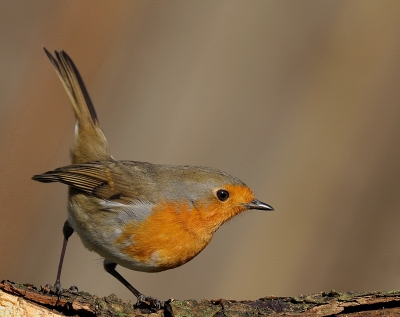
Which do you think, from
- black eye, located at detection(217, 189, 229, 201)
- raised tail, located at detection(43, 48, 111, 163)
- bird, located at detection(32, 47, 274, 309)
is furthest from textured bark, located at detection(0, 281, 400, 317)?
raised tail, located at detection(43, 48, 111, 163)

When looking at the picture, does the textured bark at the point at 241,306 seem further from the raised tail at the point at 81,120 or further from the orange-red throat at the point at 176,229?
the raised tail at the point at 81,120

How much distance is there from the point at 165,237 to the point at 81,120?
157 cm

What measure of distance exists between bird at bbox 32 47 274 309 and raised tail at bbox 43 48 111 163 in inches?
9.7

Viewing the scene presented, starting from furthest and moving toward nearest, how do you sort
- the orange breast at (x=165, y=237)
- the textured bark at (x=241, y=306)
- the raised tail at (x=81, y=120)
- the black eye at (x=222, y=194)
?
the raised tail at (x=81, y=120) → the black eye at (x=222, y=194) → the orange breast at (x=165, y=237) → the textured bark at (x=241, y=306)

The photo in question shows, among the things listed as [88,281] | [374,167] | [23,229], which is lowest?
[88,281]

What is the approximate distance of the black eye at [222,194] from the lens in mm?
4090

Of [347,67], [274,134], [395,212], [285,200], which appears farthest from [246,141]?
[395,212]

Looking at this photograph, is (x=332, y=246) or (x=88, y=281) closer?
(x=88, y=281)

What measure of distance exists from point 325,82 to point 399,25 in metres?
1.07

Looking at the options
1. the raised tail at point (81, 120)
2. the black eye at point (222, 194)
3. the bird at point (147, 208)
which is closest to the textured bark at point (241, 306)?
the bird at point (147, 208)

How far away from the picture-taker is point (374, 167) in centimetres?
638

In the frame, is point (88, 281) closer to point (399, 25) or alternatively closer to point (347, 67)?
point (347, 67)

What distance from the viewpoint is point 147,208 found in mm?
3977

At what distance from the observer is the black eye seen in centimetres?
409
